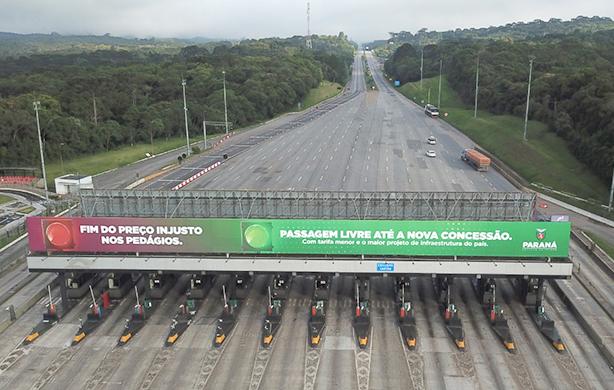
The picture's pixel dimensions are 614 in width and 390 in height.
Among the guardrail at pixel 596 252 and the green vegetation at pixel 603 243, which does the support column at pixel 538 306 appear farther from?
the green vegetation at pixel 603 243

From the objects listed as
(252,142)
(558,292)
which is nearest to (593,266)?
(558,292)

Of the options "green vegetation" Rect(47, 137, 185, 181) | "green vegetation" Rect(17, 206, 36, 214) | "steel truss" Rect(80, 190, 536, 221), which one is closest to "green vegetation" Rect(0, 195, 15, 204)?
"green vegetation" Rect(17, 206, 36, 214)

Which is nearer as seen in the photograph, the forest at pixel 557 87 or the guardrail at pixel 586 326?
the guardrail at pixel 586 326

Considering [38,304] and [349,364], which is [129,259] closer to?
[38,304]

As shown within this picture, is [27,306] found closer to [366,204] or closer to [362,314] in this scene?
[362,314]

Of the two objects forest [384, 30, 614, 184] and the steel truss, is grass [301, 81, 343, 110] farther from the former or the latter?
the steel truss

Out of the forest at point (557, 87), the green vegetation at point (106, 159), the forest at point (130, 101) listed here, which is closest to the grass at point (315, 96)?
the forest at point (130, 101)
